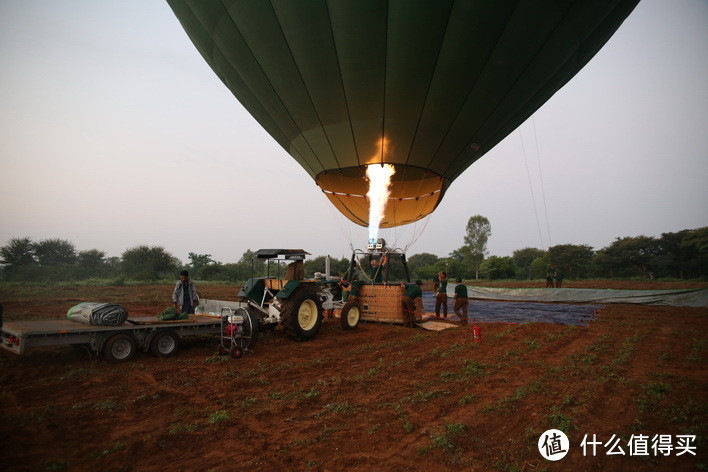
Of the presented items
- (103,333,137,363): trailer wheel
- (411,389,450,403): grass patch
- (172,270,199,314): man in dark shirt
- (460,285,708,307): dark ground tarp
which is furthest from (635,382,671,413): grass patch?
(460,285,708,307): dark ground tarp

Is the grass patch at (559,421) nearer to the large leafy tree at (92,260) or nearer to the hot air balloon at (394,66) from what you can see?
the hot air balloon at (394,66)

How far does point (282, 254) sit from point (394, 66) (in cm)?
503

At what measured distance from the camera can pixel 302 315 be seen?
851cm

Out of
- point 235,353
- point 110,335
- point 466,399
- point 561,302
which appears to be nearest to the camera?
point 466,399

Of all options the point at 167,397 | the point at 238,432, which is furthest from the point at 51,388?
the point at 238,432

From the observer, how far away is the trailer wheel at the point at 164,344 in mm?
6164

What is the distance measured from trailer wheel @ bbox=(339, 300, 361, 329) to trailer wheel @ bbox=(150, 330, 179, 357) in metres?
4.29

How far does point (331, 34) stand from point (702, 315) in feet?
48.4

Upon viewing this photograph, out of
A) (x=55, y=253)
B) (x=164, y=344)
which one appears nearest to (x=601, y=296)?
(x=164, y=344)

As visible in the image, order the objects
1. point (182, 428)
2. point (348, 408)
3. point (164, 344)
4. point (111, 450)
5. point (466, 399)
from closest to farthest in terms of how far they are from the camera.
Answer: point (111, 450)
point (182, 428)
point (348, 408)
point (466, 399)
point (164, 344)

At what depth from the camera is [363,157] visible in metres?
10.6

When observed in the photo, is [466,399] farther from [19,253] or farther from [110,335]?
[19,253]

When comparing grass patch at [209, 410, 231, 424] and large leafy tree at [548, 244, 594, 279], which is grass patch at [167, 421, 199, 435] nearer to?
grass patch at [209, 410, 231, 424]

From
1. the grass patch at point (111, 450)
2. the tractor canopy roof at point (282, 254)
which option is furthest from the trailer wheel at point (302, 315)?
the grass patch at point (111, 450)
